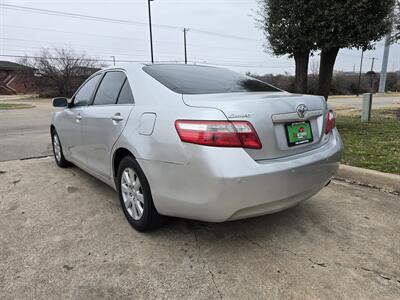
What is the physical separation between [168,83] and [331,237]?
1931mm

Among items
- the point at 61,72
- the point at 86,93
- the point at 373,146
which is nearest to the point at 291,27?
the point at 373,146

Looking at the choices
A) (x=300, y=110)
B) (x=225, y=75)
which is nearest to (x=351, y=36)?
(x=225, y=75)

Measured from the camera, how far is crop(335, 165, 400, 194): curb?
3.91m

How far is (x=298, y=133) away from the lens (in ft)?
8.29

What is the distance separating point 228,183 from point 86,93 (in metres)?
2.69

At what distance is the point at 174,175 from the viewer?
235 cm

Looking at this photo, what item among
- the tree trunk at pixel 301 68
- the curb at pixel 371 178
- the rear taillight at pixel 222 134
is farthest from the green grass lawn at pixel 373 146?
the rear taillight at pixel 222 134

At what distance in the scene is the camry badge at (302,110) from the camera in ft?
8.30

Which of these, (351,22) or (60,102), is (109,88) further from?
(351,22)

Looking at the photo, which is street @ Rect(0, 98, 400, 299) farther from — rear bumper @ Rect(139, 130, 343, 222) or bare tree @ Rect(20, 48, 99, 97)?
bare tree @ Rect(20, 48, 99, 97)

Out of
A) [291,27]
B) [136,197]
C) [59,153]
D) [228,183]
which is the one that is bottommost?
[59,153]

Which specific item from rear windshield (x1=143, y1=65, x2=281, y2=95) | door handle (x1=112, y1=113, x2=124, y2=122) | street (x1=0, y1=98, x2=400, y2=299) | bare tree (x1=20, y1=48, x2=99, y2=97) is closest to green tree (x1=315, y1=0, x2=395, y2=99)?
rear windshield (x1=143, y1=65, x2=281, y2=95)

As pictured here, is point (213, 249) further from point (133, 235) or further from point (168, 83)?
point (168, 83)

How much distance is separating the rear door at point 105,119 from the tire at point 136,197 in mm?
303
